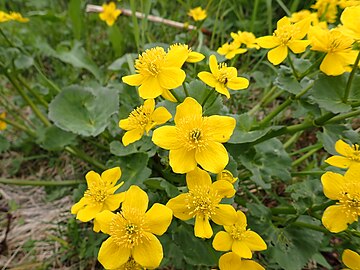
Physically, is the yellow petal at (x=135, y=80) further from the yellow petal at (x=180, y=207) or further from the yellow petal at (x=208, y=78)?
the yellow petal at (x=180, y=207)

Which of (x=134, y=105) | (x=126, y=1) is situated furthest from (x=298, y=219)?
(x=126, y=1)

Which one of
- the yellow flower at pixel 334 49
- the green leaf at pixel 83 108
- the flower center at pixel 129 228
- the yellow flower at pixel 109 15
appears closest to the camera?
the flower center at pixel 129 228

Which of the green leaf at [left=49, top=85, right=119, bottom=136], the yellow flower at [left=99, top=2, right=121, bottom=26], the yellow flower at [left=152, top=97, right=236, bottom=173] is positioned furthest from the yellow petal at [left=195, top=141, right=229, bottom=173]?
the yellow flower at [left=99, top=2, right=121, bottom=26]

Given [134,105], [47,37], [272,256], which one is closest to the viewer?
[272,256]

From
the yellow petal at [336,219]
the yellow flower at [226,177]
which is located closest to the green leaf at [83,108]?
the yellow flower at [226,177]

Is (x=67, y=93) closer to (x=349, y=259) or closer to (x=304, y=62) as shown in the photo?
(x=304, y=62)

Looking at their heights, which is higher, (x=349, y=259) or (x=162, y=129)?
(x=162, y=129)

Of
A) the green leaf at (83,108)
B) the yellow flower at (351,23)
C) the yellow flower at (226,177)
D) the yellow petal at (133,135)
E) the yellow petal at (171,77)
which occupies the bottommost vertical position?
the green leaf at (83,108)
